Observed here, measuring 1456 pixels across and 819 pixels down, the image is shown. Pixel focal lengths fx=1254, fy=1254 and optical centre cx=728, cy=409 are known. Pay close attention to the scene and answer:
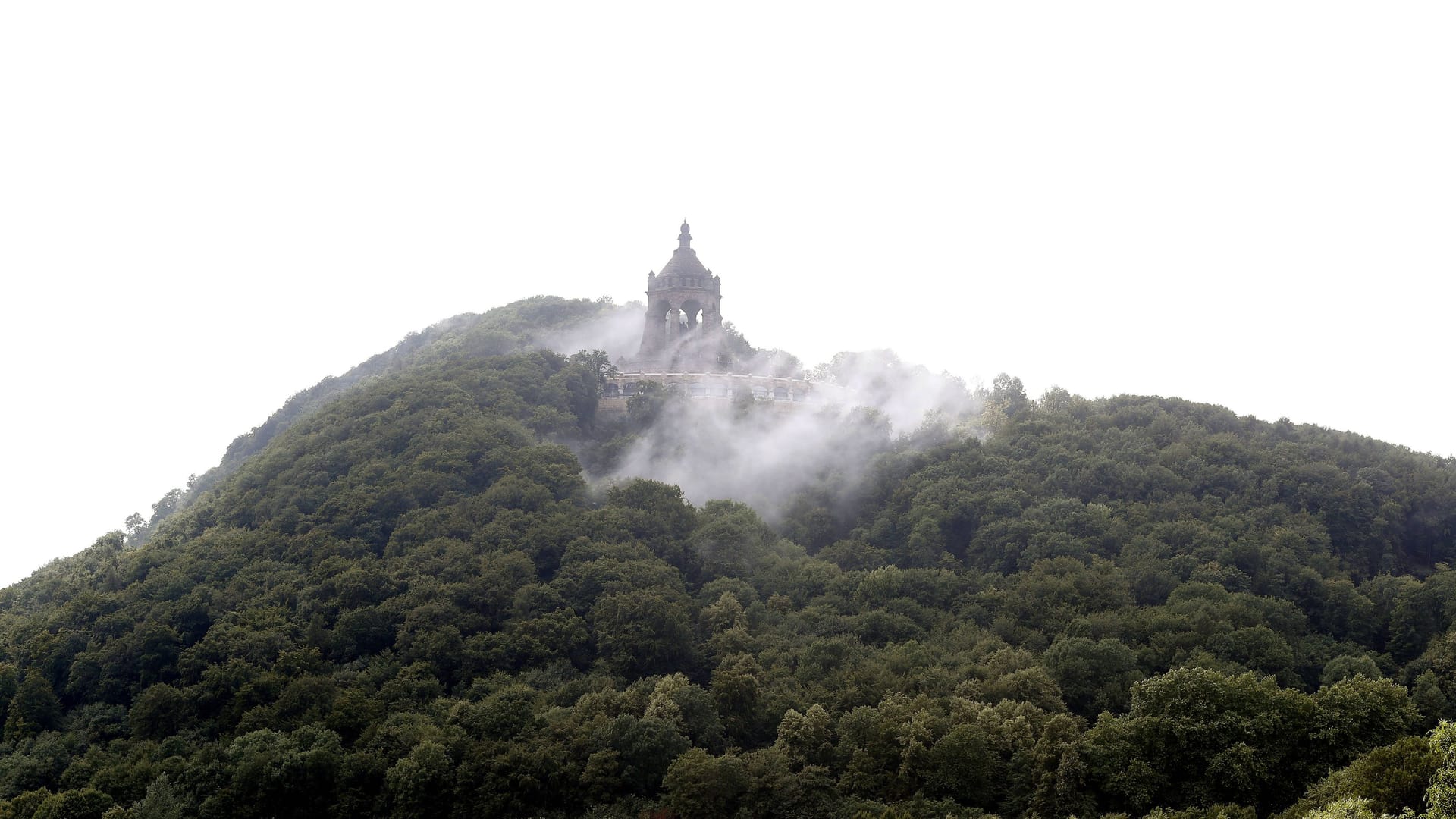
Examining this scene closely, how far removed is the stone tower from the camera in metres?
71.9

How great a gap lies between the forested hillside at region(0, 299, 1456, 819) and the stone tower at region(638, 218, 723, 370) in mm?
10622

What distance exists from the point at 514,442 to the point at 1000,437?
2197cm

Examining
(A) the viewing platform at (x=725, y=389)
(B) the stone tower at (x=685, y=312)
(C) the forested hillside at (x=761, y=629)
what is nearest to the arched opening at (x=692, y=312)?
(B) the stone tower at (x=685, y=312)

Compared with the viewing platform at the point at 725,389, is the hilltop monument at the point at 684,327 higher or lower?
higher

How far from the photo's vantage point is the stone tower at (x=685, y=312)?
236 ft

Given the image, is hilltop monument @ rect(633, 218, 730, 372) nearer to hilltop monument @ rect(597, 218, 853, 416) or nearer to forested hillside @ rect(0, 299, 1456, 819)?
hilltop monument @ rect(597, 218, 853, 416)

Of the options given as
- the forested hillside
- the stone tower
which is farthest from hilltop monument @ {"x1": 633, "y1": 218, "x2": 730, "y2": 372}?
the forested hillside

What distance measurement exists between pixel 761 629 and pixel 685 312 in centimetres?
3223

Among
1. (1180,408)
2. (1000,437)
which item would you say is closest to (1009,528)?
(1000,437)

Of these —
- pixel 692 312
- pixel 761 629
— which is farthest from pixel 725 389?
pixel 761 629

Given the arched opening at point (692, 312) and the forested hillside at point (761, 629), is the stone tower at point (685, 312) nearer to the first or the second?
the arched opening at point (692, 312)

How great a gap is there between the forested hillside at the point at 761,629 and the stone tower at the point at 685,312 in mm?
10622

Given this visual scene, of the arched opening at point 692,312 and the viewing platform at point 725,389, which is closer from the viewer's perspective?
the viewing platform at point 725,389

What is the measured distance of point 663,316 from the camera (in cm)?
7300
